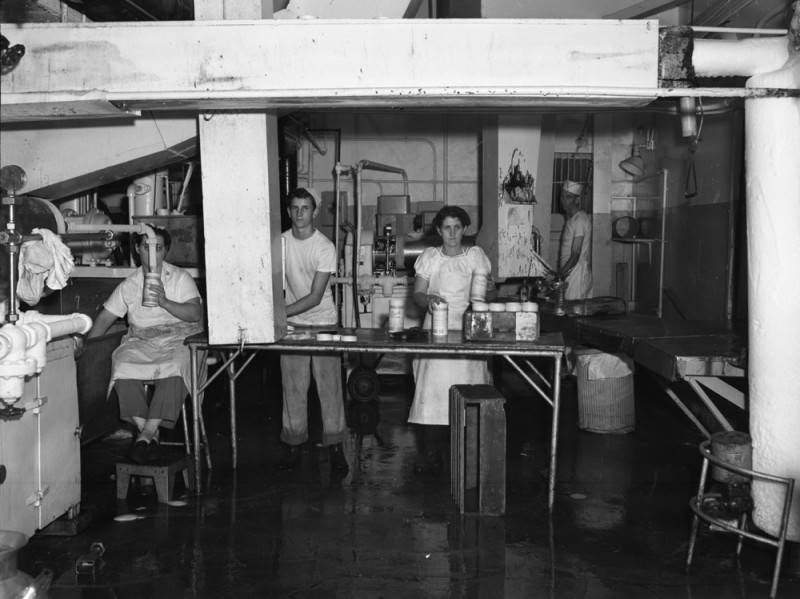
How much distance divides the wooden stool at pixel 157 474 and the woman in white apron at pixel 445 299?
166 centimetres

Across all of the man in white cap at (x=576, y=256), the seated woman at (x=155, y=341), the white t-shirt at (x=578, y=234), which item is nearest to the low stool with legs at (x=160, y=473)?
the seated woman at (x=155, y=341)

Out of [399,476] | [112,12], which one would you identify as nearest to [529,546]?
[399,476]

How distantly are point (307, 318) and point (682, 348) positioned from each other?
8.13 feet

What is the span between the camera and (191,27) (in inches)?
147

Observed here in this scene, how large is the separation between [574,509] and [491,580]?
3.58 ft

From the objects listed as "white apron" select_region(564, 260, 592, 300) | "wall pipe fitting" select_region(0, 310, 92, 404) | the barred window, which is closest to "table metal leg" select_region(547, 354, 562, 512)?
"wall pipe fitting" select_region(0, 310, 92, 404)

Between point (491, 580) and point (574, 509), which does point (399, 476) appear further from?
point (491, 580)

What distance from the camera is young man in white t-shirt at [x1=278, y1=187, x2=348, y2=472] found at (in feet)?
17.6

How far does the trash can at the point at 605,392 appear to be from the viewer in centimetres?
603

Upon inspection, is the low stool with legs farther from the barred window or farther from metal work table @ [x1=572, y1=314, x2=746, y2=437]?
the barred window

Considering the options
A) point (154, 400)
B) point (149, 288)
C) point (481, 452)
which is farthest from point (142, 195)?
point (481, 452)

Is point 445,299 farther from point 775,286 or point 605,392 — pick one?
point 775,286

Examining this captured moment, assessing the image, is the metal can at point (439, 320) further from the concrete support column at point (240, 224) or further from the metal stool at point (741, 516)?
the metal stool at point (741, 516)

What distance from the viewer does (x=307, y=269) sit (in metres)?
5.52
